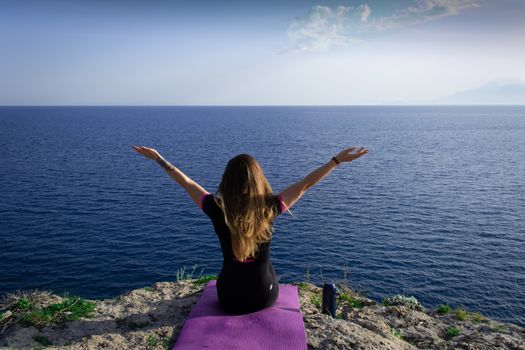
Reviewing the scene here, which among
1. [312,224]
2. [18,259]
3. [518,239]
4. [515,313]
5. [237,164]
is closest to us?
[237,164]

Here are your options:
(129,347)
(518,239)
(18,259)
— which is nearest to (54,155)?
(18,259)

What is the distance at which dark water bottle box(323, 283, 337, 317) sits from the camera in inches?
372

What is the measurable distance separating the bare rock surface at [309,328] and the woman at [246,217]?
1.38 metres

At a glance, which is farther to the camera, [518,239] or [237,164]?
[518,239]

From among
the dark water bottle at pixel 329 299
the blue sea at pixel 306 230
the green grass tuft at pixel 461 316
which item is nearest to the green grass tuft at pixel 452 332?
the green grass tuft at pixel 461 316

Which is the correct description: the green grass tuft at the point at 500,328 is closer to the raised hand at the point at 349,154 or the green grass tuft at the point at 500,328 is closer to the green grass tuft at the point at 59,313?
the raised hand at the point at 349,154

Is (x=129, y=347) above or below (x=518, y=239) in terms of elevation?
above

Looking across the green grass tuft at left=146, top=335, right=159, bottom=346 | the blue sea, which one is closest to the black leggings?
the green grass tuft at left=146, top=335, right=159, bottom=346

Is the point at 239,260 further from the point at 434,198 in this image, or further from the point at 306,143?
the point at 306,143

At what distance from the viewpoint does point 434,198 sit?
61594 millimetres

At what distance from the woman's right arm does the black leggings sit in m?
1.53

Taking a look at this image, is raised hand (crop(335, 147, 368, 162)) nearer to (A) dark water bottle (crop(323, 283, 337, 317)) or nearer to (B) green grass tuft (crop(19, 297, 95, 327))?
(A) dark water bottle (crop(323, 283, 337, 317))

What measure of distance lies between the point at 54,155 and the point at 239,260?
326 feet

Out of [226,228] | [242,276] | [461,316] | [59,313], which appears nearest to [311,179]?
[226,228]
